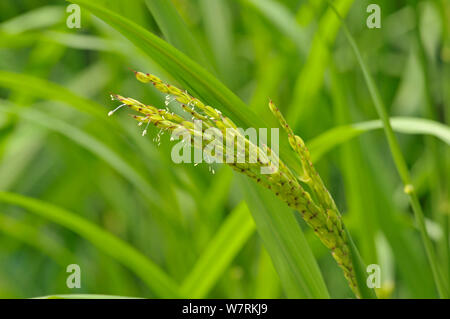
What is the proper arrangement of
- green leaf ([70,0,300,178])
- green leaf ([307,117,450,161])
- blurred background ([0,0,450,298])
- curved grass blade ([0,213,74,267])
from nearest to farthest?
green leaf ([70,0,300,178])
green leaf ([307,117,450,161])
blurred background ([0,0,450,298])
curved grass blade ([0,213,74,267])

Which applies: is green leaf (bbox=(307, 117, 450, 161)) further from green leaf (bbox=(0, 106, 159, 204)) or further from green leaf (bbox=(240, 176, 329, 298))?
green leaf (bbox=(0, 106, 159, 204))

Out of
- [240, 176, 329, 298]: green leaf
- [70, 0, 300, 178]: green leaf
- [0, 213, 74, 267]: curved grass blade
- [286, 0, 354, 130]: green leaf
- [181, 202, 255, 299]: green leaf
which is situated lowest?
[240, 176, 329, 298]: green leaf

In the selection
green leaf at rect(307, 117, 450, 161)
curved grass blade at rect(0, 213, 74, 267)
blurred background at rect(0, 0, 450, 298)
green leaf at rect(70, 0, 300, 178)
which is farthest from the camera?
curved grass blade at rect(0, 213, 74, 267)

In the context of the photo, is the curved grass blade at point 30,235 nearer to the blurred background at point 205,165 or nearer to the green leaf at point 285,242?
the blurred background at point 205,165

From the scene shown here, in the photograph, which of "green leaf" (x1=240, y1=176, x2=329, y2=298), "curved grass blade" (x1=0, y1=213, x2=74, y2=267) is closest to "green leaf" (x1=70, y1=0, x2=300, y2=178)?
"green leaf" (x1=240, y1=176, x2=329, y2=298)

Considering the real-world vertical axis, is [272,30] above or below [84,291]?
above

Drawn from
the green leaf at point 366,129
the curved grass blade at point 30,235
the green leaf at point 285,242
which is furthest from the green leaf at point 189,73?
the curved grass blade at point 30,235
